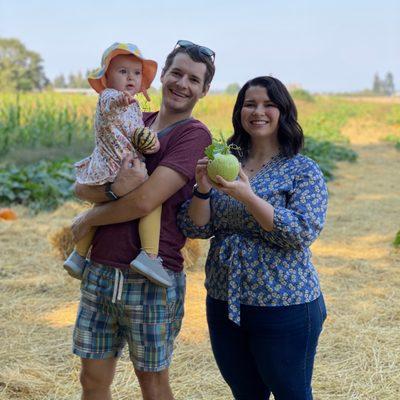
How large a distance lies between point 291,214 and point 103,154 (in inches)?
27.9

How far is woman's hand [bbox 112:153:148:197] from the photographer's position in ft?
6.97

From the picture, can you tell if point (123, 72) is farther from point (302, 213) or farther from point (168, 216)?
point (302, 213)

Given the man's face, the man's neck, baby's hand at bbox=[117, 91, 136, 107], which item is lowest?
the man's neck

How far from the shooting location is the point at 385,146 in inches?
850

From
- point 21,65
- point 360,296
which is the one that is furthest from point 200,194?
point 21,65

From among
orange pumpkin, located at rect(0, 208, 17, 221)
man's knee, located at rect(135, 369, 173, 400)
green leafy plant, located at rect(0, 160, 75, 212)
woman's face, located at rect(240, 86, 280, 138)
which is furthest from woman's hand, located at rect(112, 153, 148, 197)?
green leafy plant, located at rect(0, 160, 75, 212)

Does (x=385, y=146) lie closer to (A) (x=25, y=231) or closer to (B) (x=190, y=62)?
(A) (x=25, y=231)

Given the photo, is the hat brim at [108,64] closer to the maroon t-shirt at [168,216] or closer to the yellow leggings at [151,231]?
the maroon t-shirt at [168,216]

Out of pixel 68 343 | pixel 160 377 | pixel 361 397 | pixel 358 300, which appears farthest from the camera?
pixel 358 300

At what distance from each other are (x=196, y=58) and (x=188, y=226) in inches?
24.5

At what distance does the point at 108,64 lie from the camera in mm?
2201

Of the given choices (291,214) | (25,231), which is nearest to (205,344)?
(291,214)

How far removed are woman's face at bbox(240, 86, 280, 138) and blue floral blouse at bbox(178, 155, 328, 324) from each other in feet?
0.41

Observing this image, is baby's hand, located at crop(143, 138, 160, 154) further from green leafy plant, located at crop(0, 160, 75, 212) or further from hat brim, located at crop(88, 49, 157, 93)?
green leafy plant, located at crop(0, 160, 75, 212)
